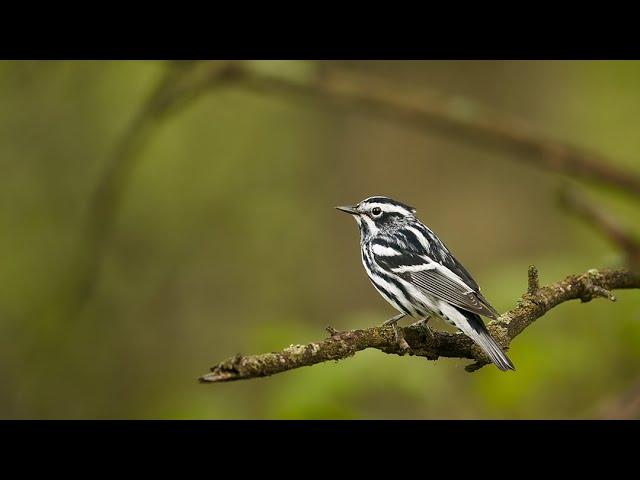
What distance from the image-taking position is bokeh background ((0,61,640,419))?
8766 mm

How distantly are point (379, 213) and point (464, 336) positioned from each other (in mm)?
1826

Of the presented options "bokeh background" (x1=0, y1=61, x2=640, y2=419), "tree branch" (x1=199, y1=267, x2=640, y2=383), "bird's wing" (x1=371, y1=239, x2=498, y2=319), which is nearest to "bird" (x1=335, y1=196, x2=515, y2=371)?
"bird's wing" (x1=371, y1=239, x2=498, y2=319)

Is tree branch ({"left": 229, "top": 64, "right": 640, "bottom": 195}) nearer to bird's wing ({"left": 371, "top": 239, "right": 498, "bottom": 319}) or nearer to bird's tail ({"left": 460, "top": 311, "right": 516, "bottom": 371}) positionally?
bird's wing ({"left": 371, "top": 239, "right": 498, "bottom": 319})

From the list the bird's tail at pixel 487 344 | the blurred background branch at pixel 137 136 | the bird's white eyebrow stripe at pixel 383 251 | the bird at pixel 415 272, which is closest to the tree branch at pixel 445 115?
the blurred background branch at pixel 137 136

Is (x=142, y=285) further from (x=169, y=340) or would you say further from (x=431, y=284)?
(x=431, y=284)

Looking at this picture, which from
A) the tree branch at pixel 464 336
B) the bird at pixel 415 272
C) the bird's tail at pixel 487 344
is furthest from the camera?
the bird at pixel 415 272

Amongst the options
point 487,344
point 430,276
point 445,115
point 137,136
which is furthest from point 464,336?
point 137,136

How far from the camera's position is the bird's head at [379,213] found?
236 inches

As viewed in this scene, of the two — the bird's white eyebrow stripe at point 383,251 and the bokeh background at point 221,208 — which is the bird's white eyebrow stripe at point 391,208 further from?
the bokeh background at point 221,208

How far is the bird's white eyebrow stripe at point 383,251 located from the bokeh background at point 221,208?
2.63 m

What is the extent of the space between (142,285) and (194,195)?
142 cm

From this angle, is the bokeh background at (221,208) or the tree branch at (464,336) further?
the bokeh background at (221,208)

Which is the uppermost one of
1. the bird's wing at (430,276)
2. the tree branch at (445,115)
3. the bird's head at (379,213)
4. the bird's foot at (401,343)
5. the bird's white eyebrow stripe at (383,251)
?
the tree branch at (445,115)

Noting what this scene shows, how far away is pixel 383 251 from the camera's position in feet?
18.7
